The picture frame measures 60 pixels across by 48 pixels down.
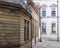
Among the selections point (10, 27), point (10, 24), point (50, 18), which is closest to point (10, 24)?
point (10, 24)

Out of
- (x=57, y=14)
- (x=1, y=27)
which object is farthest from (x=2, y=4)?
(x=57, y=14)

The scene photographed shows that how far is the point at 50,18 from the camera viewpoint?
28.5 m

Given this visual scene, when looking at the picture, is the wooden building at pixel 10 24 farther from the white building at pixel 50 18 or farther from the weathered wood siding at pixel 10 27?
the white building at pixel 50 18

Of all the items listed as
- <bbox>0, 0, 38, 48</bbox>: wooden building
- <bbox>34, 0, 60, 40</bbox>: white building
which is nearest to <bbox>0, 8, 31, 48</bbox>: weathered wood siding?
<bbox>0, 0, 38, 48</bbox>: wooden building

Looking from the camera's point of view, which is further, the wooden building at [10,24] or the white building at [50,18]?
the white building at [50,18]

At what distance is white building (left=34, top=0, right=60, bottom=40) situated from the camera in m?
28.4

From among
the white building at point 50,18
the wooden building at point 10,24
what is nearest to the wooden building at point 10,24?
the wooden building at point 10,24

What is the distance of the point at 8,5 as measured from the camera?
8.27m

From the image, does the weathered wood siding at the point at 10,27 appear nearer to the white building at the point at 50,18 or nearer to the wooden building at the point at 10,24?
the wooden building at the point at 10,24

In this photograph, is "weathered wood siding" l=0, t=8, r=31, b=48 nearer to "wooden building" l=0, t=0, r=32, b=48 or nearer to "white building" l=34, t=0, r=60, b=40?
"wooden building" l=0, t=0, r=32, b=48

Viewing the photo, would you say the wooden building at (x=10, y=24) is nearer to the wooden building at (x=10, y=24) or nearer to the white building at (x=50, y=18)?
the wooden building at (x=10, y=24)

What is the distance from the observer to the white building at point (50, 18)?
28.4 m

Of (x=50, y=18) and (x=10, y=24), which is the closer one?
(x=10, y=24)

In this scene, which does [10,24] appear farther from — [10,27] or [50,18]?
[50,18]
